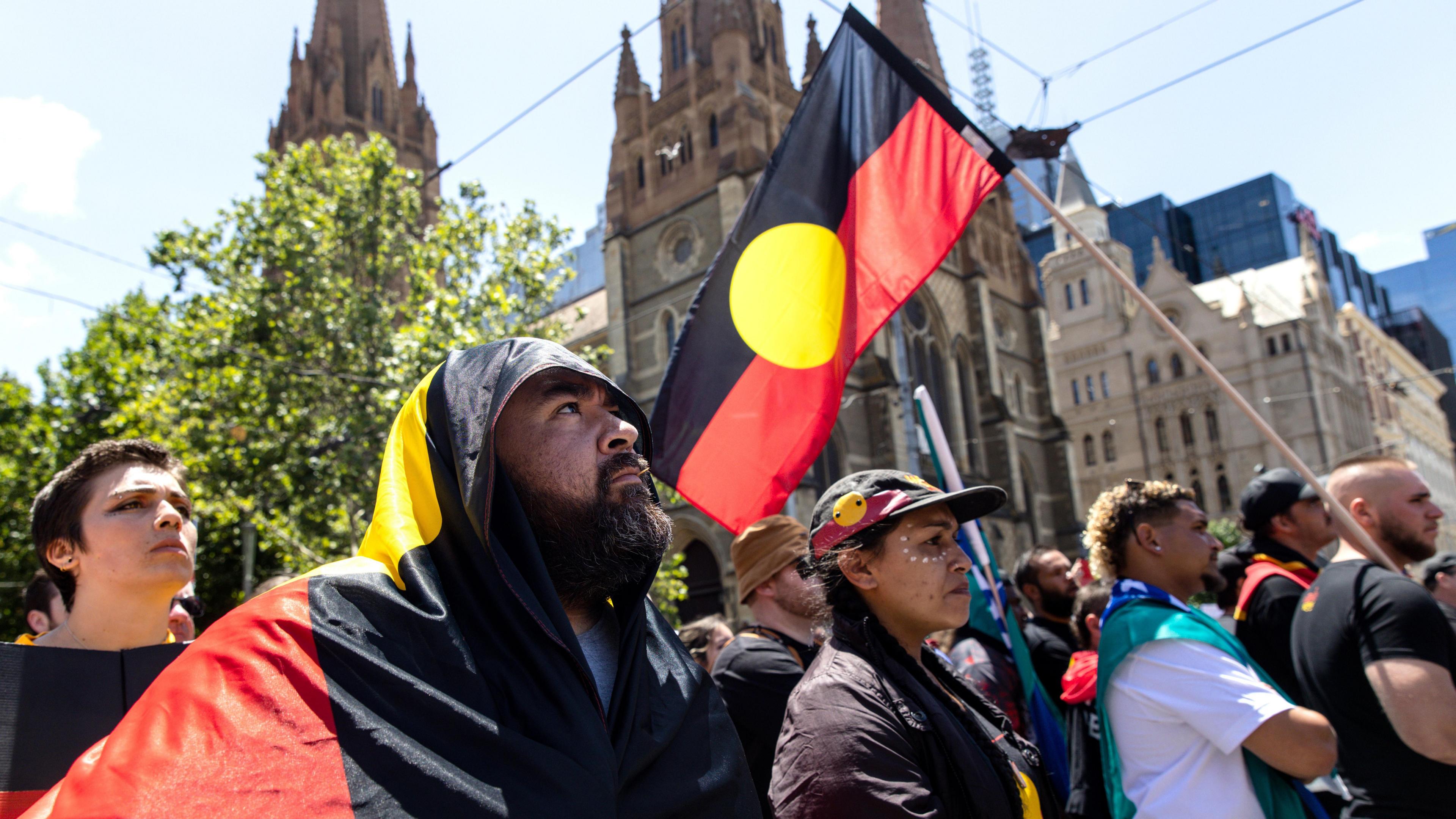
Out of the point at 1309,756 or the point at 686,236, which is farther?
the point at 686,236

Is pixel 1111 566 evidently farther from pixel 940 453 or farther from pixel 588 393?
pixel 588 393

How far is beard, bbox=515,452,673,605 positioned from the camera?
181 centimetres

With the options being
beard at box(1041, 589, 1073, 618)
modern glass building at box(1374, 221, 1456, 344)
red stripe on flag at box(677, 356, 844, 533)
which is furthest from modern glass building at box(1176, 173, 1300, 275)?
red stripe on flag at box(677, 356, 844, 533)

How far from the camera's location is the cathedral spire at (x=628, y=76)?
101ft

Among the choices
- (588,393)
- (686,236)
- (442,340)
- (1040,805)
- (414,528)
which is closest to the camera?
(414,528)

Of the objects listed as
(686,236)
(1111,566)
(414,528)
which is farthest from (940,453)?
→ (686,236)

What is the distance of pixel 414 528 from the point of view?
1.62m

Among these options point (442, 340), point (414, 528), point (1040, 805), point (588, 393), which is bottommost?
point (1040, 805)

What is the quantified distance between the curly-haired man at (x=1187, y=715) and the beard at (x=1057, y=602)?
1.91 m

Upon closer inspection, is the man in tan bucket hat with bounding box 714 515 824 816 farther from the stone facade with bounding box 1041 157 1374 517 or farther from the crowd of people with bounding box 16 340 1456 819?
the stone facade with bounding box 1041 157 1374 517

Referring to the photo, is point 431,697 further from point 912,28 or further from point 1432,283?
point 1432,283

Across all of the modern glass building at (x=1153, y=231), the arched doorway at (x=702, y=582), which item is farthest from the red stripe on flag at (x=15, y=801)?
the modern glass building at (x=1153, y=231)

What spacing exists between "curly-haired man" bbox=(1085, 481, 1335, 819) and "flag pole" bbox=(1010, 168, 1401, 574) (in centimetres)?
57

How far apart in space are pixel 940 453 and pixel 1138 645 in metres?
1.66
